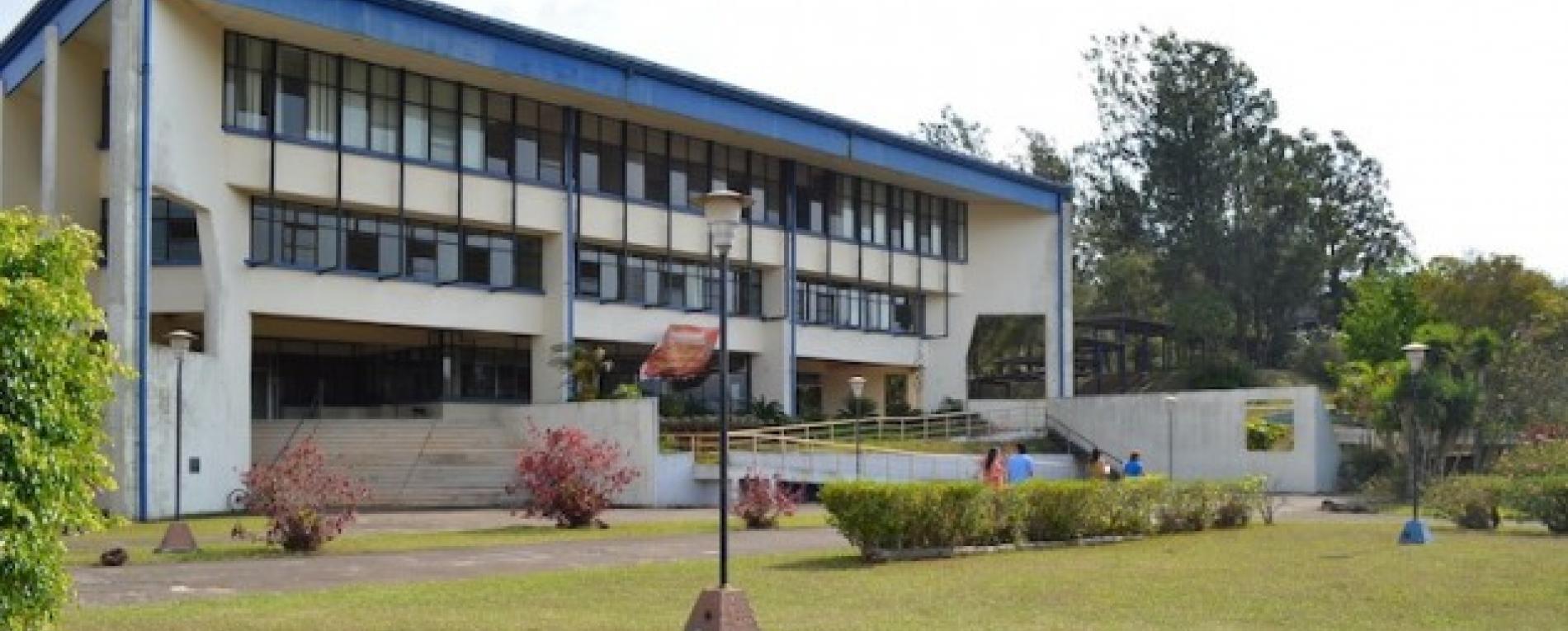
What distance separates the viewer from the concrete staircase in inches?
1491

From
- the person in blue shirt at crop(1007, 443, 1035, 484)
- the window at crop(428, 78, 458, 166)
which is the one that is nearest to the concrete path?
the person in blue shirt at crop(1007, 443, 1035, 484)

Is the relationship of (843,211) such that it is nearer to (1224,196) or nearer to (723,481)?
(1224,196)

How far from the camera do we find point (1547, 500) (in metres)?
24.5

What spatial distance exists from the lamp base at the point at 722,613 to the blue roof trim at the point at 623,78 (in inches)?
1076

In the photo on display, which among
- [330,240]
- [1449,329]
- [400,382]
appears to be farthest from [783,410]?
[1449,329]

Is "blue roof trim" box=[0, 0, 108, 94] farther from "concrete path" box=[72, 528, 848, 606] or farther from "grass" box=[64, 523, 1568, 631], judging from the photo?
"grass" box=[64, 523, 1568, 631]

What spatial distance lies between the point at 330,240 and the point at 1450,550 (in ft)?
93.3

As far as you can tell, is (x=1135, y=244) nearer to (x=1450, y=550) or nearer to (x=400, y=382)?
(x=400, y=382)

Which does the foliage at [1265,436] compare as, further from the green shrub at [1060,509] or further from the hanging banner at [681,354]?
the green shrub at [1060,509]

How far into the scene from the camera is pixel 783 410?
51469 mm

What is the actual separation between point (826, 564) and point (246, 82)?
954 inches

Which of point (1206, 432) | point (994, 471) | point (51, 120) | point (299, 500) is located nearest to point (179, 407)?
point (51, 120)

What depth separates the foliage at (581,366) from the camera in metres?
43.2

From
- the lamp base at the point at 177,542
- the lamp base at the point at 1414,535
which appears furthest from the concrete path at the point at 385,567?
the lamp base at the point at 1414,535
